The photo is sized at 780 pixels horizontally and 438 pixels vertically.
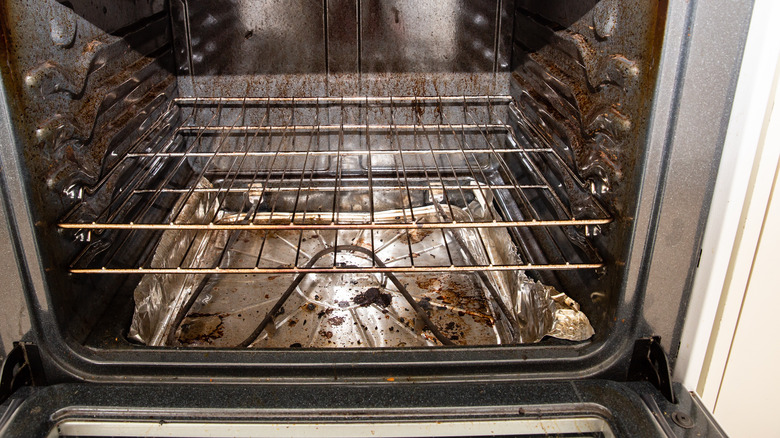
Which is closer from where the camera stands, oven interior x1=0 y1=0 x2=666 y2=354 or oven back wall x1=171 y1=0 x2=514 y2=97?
oven interior x1=0 y1=0 x2=666 y2=354

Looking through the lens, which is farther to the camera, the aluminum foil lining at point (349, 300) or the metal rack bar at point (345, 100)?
the metal rack bar at point (345, 100)

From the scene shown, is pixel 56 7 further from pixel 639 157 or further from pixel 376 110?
pixel 639 157

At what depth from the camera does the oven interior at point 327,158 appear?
2.96 feet

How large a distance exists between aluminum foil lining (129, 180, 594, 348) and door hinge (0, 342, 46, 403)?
180 millimetres

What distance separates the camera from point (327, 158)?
167cm

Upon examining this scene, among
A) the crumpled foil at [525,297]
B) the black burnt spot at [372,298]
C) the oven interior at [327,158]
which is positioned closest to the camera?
the oven interior at [327,158]

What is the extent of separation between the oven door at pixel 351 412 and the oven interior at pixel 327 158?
0.13m

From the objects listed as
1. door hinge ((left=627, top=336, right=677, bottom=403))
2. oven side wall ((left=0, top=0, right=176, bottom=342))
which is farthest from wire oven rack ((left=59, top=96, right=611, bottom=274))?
door hinge ((left=627, top=336, right=677, bottom=403))

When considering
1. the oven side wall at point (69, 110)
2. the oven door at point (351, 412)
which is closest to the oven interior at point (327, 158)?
the oven side wall at point (69, 110)

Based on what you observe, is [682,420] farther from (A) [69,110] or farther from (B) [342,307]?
(A) [69,110]

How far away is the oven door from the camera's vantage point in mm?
810

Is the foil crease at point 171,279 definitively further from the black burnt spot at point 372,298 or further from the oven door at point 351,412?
the black burnt spot at point 372,298

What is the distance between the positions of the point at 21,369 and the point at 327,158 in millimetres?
994

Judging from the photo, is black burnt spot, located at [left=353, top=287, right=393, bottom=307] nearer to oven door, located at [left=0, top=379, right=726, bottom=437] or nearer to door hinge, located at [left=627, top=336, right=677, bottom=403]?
oven door, located at [left=0, top=379, right=726, bottom=437]
